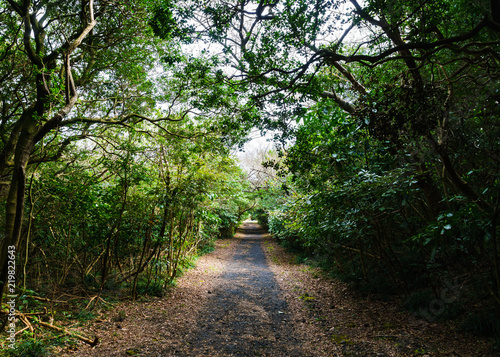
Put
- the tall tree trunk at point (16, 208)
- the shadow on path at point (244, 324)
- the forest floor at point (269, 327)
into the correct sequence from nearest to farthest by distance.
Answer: the tall tree trunk at point (16, 208) → the forest floor at point (269, 327) → the shadow on path at point (244, 324)

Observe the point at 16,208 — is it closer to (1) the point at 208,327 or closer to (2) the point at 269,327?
(1) the point at 208,327

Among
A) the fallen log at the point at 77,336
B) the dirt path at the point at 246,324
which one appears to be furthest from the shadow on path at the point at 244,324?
the fallen log at the point at 77,336

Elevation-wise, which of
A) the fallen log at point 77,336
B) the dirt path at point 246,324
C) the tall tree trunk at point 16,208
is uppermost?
the tall tree trunk at point 16,208

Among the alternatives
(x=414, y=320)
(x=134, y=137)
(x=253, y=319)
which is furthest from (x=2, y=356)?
(x=414, y=320)

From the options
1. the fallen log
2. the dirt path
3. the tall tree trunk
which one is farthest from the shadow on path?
the tall tree trunk

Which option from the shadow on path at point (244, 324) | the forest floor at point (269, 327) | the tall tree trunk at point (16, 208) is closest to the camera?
the tall tree trunk at point (16, 208)

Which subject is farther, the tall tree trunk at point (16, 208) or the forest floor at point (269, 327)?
the forest floor at point (269, 327)

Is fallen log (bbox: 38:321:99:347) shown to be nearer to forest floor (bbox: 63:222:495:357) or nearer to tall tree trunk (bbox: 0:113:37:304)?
forest floor (bbox: 63:222:495:357)

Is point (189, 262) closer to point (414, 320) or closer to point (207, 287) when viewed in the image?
point (207, 287)

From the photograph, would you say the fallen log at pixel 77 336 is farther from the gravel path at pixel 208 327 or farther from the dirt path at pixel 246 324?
the dirt path at pixel 246 324

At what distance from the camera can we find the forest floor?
13.2 feet

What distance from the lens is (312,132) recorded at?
5.47 meters

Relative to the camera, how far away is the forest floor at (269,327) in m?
4.02

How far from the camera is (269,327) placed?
5172mm
